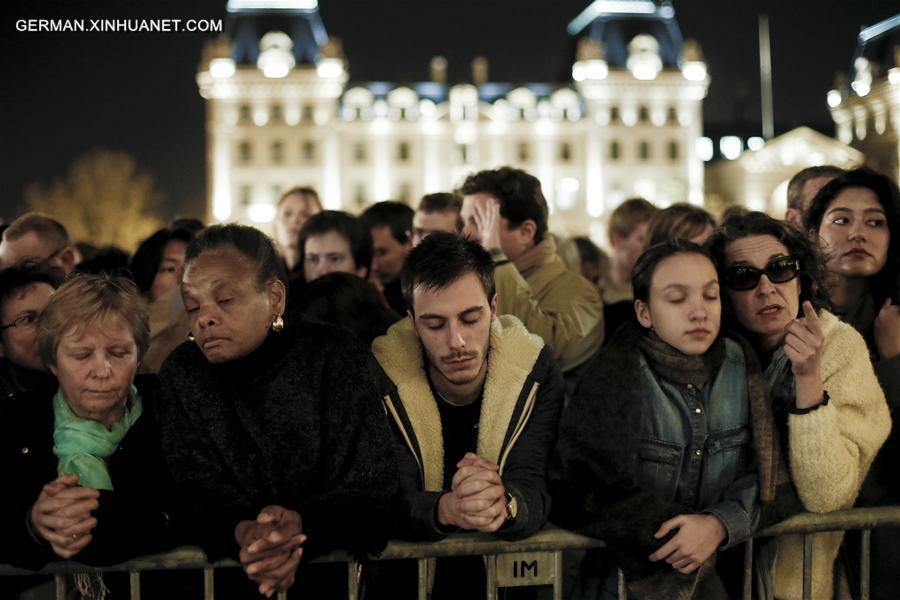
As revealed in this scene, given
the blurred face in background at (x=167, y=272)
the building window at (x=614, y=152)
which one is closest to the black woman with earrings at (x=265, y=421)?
the blurred face in background at (x=167, y=272)

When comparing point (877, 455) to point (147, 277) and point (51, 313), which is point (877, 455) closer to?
point (51, 313)

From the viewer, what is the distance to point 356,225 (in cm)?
500

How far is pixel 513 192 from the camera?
15.2ft

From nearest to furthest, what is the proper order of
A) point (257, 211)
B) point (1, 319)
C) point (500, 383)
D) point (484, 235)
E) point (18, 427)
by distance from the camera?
point (18, 427)
point (500, 383)
point (1, 319)
point (484, 235)
point (257, 211)

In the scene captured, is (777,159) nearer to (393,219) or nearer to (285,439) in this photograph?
(393,219)

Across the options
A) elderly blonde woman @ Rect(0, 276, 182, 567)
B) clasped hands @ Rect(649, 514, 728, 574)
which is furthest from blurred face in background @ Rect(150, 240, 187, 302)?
clasped hands @ Rect(649, 514, 728, 574)

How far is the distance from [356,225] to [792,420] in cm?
264

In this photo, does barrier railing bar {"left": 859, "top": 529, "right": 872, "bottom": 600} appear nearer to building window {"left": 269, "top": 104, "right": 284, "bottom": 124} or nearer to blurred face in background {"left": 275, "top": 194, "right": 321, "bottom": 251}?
blurred face in background {"left": 275, "top": 194, "right": 321, "bottom": 251}

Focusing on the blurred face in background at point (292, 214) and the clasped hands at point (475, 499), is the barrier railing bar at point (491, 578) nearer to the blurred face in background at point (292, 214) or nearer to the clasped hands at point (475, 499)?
the clasped hands at point (475, 499)

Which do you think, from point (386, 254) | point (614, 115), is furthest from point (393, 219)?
point (614, 115)

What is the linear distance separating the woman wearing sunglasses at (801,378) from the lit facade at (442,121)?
46107mm

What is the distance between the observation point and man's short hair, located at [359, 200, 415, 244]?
5871 millimetres

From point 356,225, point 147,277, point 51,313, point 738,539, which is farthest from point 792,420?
point 147,277

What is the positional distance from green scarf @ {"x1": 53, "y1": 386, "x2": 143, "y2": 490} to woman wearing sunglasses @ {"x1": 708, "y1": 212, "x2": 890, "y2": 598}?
200 centimetres
